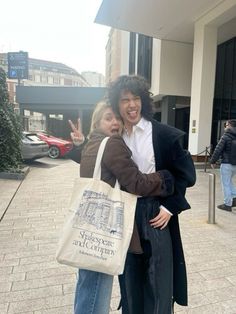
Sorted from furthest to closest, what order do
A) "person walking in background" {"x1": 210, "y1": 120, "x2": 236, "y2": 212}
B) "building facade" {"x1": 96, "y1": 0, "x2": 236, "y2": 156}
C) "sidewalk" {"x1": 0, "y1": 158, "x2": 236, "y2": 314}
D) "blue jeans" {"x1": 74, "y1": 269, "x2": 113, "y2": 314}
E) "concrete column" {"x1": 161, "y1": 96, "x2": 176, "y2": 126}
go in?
"concrete column" {"x1": 161, "y1": 96, "x2": 176, "y2": 126}
"building facade" {"x1": 96, "y1": 0, "x2": 236, "y2": 156}
"person walking in background" {"x1": 210, "y1": 120, "x2": 236, "y2": 212}
"sidewalk" {"x1": 0, "y1": 158, "x2": 236, "y2": 314}
"blue jeans" {"x1": 74, "y1": 269, "x2": 113, "y2": 314}

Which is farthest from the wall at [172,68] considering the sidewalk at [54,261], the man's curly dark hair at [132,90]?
the man's curly dark hair at [132,90]

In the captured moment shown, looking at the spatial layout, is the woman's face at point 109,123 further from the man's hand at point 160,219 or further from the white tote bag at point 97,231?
the man's hand at point 160,219

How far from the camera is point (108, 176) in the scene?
174cm

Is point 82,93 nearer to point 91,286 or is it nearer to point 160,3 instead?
point 160,3

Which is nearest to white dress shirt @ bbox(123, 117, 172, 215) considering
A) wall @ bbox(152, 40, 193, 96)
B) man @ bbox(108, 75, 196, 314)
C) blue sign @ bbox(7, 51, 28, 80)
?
man @ bbox(108, 75, 196, 314)

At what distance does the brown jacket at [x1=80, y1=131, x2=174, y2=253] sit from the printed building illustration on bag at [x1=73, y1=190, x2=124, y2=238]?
108mm

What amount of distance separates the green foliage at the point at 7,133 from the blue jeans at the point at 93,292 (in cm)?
834

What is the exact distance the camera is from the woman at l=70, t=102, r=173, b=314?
1715 millimetres

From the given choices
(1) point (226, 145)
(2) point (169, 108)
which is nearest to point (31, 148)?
(2) point (169, 108)

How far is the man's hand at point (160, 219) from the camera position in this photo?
6.08 ft

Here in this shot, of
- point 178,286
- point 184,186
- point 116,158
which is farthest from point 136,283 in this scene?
point 116,158

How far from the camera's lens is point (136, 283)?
1.98 metres

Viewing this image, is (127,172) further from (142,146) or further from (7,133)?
(7,133)

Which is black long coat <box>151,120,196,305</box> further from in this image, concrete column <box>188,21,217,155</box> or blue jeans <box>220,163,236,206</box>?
concrete column <box>188,21,217,155</box>
